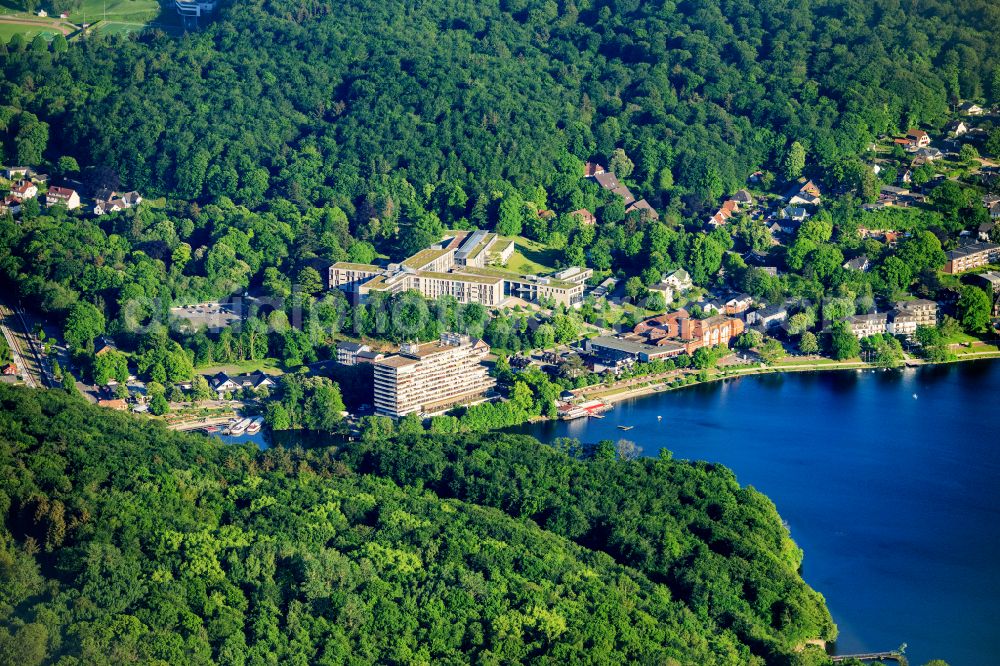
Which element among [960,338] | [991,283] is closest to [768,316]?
[960,338]

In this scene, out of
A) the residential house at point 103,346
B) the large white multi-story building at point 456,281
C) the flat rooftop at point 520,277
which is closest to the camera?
the residential house at point 103,346

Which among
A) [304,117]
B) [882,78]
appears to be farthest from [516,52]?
[882,78]

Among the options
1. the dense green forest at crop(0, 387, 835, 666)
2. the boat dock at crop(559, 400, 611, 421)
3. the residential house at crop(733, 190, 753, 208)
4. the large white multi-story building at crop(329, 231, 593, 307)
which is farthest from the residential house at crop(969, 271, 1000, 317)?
the dense green forest at crop(0, 387, 835, 666)

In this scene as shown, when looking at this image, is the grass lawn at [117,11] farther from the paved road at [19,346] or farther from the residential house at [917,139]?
the residential house at [917,139]

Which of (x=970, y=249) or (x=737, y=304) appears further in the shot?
(x=970, y=249)

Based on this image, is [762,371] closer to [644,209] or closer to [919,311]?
[919,311]

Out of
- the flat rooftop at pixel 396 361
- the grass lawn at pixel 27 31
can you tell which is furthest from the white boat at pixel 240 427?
the grass lawn at pixel 27 31
